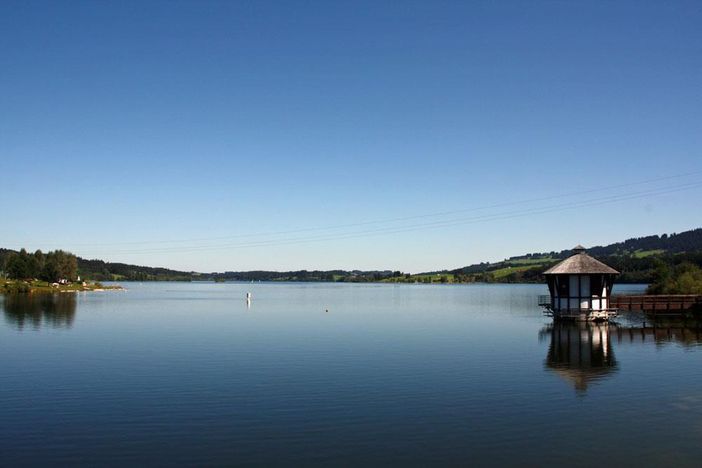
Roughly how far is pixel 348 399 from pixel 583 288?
47.9 meters

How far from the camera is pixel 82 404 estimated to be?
26.4 meters

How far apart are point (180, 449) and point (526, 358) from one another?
27760 mm

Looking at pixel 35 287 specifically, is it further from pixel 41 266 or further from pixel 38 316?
pixel 38 316

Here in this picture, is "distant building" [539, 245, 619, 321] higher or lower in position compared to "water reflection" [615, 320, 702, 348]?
higher

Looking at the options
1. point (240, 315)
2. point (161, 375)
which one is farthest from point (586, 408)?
point (240, 315)

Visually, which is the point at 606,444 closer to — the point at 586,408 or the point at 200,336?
the point at 586,408

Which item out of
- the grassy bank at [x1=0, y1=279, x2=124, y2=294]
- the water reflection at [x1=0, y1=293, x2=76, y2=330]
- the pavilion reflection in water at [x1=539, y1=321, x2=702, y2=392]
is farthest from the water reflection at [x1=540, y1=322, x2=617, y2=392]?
the grassy bank at [x1=0, y1=279, x2=124, y2=294]

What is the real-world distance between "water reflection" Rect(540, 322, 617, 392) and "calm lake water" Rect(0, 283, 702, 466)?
24 centimetres

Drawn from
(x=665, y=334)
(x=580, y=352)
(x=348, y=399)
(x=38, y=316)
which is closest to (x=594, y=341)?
(x=580, y=352)

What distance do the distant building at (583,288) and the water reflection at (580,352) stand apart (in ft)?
5.27

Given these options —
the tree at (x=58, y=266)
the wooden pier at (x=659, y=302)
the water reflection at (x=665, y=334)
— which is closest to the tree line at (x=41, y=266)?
the tree at (x=58, y=266)

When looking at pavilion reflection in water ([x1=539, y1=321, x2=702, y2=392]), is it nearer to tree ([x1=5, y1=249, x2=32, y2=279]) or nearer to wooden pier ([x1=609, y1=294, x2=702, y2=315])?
wooden pier ([x1=609, y1=294, x2=702, y2=315])

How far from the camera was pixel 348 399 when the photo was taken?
27.4 meters

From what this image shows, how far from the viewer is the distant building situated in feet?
217
